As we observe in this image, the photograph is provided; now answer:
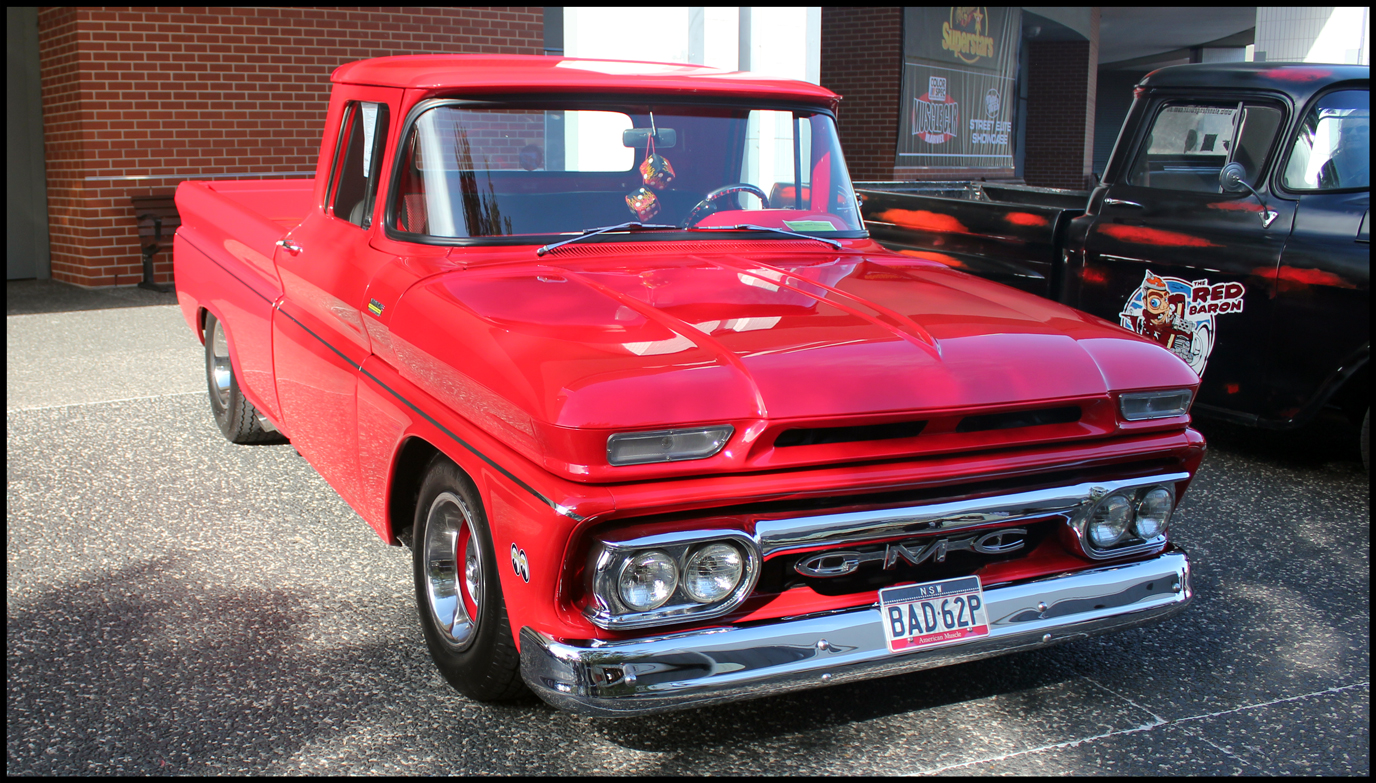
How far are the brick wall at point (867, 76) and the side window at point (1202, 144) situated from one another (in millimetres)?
10228

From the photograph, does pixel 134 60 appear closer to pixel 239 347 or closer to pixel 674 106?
pixel 239 347

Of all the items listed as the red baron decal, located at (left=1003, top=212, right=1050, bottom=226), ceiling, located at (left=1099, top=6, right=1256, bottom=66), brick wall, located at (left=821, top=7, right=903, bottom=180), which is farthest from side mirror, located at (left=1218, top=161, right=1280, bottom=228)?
ceiling, located at (left=1099, top=6, right=1256, bottom=66)

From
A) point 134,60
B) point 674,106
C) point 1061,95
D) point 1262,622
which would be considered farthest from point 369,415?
point 1061,95

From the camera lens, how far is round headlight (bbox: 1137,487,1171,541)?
285 centimetres

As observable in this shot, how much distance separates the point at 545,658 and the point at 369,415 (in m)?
1.16

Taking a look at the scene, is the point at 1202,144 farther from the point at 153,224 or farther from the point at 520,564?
the point at 153,224

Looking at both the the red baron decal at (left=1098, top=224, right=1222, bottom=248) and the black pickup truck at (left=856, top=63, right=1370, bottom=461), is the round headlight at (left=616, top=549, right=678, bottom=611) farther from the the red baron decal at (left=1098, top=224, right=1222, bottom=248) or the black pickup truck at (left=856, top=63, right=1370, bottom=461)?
the the red baron decal at (left=1098, top=224, right=1222, bottom=248)

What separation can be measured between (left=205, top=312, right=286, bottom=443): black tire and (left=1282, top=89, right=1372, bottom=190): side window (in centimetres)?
486

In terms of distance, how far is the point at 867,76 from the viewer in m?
15.8

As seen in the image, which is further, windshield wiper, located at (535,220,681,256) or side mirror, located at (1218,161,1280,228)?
side mirror, located at (1218,161,1280,228)

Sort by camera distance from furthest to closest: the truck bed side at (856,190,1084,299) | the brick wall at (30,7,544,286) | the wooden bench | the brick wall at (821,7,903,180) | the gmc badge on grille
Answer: the brick wall at (821,7,903,180) < the wooden bench < the brick wall at (30,7,544,286) < the truck bed side at (856,190,1084,299) < the gmc badge on grille

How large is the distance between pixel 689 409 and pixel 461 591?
3.18 feet

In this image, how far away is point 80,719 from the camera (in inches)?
112

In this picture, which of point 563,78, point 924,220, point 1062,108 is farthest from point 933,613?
point 1062,108
